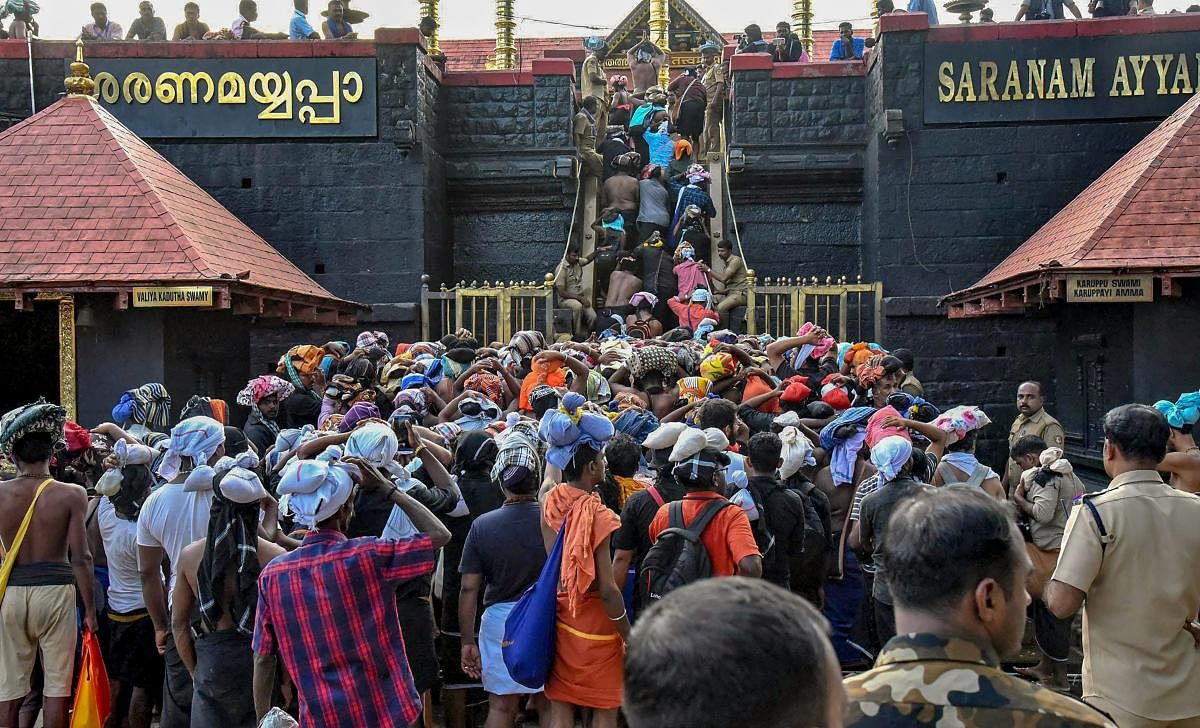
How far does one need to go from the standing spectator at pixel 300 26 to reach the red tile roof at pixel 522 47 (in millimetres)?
11421

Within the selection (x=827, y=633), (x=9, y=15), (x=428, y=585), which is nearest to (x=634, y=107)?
(x=9, y=15)

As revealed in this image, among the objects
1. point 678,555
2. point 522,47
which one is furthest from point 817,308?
point 522,47

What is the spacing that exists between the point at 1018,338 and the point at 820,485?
805cm

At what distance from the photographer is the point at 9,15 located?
1529 centimetres

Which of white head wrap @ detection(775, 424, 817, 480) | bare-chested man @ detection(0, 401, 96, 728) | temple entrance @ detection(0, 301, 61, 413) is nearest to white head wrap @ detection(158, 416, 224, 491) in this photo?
bare-chested man @ detection(0, 401, 96, 728)

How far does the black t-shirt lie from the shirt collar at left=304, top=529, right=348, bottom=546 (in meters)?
0.90

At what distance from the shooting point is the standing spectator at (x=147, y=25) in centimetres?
1622

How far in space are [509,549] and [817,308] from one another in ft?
31.4

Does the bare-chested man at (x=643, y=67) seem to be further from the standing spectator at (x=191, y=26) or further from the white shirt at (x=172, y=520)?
the white shirt at (x=172, y=520)

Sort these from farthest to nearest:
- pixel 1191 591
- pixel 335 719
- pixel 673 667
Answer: pixel 335 719 → pixel 1191 591 → pixel 673 667

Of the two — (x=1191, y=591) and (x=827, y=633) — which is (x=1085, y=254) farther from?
(x=827, y=633)

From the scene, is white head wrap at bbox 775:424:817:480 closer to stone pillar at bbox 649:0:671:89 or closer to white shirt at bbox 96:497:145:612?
white shirt at bbox 96:497:145:612

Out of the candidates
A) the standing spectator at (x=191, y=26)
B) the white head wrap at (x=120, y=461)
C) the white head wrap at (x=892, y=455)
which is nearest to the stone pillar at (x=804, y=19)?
the standing spectator at (x=191, y=26)

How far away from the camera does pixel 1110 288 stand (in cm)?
977
